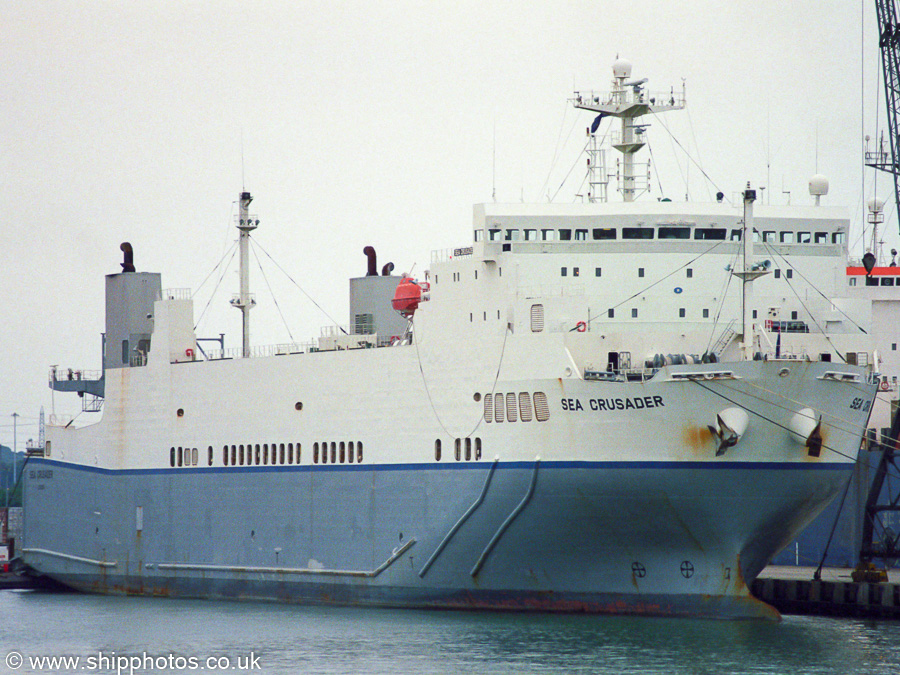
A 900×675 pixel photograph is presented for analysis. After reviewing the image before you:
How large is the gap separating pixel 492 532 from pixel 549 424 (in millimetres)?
2729

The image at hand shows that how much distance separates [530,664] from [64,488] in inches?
816

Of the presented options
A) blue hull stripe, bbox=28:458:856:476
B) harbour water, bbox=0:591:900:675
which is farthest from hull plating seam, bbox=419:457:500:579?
harbour water, bbox=0:591:900:675

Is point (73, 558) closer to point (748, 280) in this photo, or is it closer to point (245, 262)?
point (245, 262)

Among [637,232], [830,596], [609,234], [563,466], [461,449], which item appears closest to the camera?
[563,466]

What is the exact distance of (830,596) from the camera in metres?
35.4

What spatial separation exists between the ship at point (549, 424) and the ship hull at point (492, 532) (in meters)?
0.05

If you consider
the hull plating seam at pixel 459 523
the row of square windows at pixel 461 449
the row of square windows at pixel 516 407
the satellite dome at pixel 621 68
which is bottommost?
the hull plating seam at pixel 459 523

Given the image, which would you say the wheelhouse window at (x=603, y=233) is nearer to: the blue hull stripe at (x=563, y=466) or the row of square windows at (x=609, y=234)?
the row of square windows at (x=609, y=234)

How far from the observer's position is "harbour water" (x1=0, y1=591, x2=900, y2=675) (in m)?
27.7

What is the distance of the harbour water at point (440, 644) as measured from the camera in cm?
2766

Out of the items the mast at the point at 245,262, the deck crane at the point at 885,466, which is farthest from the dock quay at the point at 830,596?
the mast at the point at 245,262

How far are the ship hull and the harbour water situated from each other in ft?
2.21

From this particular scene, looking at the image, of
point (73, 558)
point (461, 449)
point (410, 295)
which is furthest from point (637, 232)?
point (73, 558)

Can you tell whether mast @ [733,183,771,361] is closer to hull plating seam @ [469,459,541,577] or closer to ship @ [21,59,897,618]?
ship @ [21,59,897,618]
